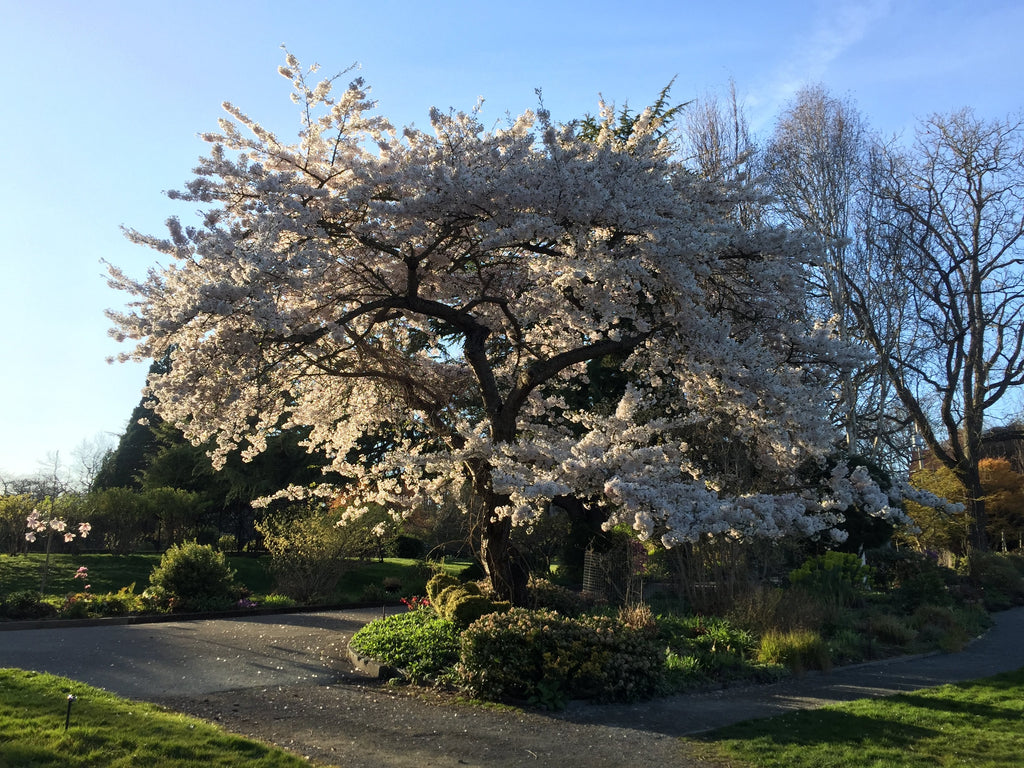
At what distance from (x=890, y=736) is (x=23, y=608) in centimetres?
1148

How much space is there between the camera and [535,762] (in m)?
4.91

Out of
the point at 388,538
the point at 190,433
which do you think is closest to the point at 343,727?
the point at 190,433

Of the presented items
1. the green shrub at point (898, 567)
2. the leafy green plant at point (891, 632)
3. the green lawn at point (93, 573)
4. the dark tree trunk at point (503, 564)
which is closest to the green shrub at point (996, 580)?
the green shrub at point (898, 567)

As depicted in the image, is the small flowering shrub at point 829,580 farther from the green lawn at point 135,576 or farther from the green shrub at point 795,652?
the green lawn at point 135,576

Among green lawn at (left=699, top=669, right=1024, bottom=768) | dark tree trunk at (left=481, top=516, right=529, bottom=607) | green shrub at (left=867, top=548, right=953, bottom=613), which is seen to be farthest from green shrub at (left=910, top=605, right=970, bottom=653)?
dark tree trunk at (left=481, top=516, right=529, bottom=607)

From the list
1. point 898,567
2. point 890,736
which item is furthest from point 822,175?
point 890,736

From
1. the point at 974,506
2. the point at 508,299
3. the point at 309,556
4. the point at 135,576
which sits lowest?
the point at 135,576

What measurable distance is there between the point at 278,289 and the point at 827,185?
57.7ft

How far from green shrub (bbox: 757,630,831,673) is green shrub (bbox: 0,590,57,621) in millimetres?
10237

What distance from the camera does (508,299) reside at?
8758 mm

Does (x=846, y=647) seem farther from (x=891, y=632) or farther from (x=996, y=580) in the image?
(x=996, y=580)

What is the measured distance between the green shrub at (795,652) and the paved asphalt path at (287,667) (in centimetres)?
20

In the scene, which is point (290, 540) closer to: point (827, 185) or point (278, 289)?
point (278, 289)

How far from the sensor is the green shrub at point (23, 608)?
10.9 meters
